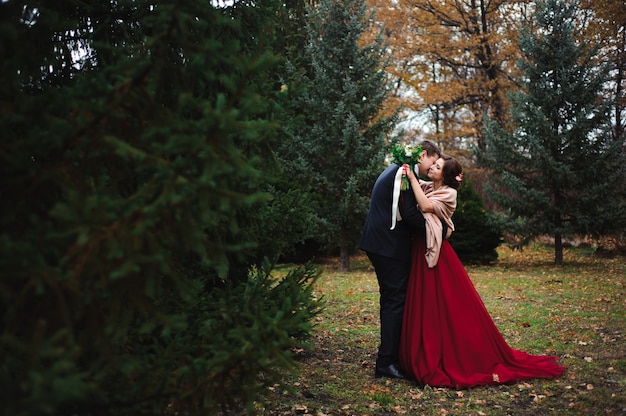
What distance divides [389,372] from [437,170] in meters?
1.94

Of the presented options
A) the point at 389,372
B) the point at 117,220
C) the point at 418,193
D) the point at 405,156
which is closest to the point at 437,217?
the point at 418,193

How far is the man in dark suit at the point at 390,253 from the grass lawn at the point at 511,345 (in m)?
0.32

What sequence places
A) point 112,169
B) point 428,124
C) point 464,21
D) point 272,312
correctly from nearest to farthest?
point 112,169 → point 272,312 → point 464,21 → point 428,124

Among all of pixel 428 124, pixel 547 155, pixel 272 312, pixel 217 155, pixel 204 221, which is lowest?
pixel 272 312

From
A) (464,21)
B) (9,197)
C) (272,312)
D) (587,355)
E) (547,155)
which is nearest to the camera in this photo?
(9,197)

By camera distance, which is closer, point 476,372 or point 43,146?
point 43,146

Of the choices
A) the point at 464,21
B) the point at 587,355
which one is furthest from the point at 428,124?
the point at 587,355

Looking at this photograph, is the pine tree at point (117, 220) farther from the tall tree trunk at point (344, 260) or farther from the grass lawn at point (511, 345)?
the tall tree trunk at point (344, 260)

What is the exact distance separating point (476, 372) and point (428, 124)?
1813cm

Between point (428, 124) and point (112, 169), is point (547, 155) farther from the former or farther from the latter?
point (112, 169)

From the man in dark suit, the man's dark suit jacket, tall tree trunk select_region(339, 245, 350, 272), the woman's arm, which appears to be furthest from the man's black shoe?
tall tree trunk select_region(339, 245, 350, 272)

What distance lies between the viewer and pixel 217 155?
7.09 feet

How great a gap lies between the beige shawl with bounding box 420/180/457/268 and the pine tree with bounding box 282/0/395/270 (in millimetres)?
6805

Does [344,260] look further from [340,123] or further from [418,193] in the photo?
[418,193]
